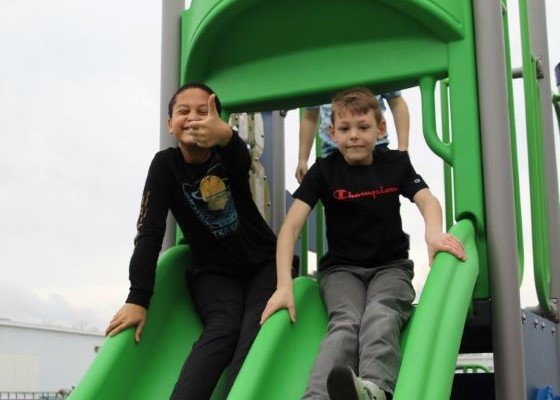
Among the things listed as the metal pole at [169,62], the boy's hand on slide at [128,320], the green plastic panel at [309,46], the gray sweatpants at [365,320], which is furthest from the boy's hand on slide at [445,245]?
the metal pole at [169,62]

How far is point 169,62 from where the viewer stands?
295cm

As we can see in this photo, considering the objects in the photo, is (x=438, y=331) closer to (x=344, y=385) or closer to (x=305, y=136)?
(x=344, y=385)

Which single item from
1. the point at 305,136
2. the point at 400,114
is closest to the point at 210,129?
the point at 305,136

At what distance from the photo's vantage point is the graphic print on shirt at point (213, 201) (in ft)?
8.18

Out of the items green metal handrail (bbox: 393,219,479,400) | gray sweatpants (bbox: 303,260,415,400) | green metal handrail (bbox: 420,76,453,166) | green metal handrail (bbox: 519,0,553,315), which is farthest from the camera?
green metal handrail (bbox: 519,0,553,315)

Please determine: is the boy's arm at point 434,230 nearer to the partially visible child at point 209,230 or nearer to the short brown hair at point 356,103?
the short brown hair at point 356,103

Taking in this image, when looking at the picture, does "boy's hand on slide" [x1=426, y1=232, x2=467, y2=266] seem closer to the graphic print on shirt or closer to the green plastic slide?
the green plastic slide

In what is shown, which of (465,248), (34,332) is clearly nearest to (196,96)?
(465,248)

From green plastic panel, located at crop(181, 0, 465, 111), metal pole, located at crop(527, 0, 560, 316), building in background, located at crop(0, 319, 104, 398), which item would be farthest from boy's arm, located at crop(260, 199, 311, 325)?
building in background, located at crop(0, 319, 104, 398)

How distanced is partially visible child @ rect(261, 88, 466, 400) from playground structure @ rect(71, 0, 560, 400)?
96mm

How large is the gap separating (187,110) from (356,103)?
1.88 feet

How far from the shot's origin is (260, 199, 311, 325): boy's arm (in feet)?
7.34

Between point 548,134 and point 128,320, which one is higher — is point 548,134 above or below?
above

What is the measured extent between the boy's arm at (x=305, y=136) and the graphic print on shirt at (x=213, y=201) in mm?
765
